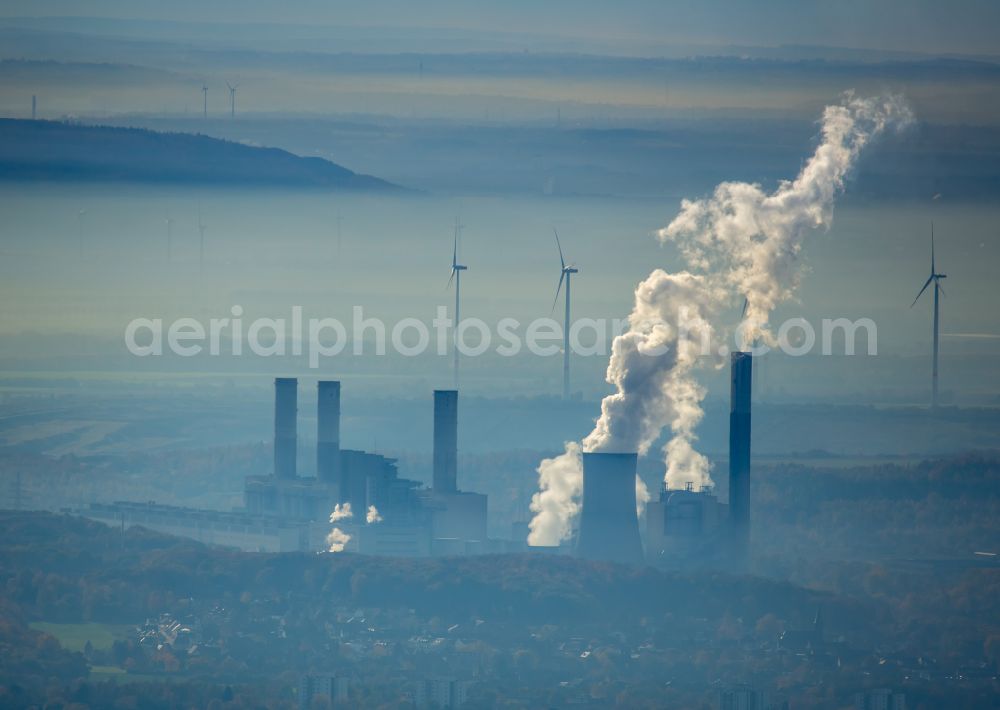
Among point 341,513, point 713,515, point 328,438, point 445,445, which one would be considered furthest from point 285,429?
point 713,515

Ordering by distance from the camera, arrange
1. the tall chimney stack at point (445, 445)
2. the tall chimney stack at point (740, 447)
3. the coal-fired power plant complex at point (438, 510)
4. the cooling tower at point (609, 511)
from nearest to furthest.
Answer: the cooling tower at point (609, 511) → the coal-fired power plant complex at point (438, 510) → the tall chimney stack at point (740, 447) → the tall chimney stack at point (445, 445)

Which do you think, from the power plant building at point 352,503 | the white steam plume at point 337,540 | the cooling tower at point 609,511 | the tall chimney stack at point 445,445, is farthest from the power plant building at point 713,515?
the white steam plume at point 337,540

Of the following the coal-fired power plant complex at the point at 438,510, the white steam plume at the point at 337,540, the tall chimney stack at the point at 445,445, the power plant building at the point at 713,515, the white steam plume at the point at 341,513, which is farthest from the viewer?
the white steam plume at the point at 341,513

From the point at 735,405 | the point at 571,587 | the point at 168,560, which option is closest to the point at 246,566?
the point at 168,560

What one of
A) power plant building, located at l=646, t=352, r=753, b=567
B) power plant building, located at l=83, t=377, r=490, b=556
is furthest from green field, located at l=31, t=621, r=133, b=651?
power plant building, located at l=646, t=352, r=753, b=567

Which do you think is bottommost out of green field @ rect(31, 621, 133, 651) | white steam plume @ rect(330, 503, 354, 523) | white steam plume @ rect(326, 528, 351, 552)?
green field @ rect(31, 621, 133, 651)

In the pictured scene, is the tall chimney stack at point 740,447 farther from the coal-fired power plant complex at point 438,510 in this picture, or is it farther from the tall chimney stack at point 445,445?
the tall chimney stack at point 445,445

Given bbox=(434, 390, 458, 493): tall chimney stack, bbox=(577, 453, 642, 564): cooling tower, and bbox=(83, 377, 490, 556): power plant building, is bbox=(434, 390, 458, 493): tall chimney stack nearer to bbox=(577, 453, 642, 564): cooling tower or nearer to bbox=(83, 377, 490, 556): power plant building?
bbox=(83, 377, 490, 556): power plant building
